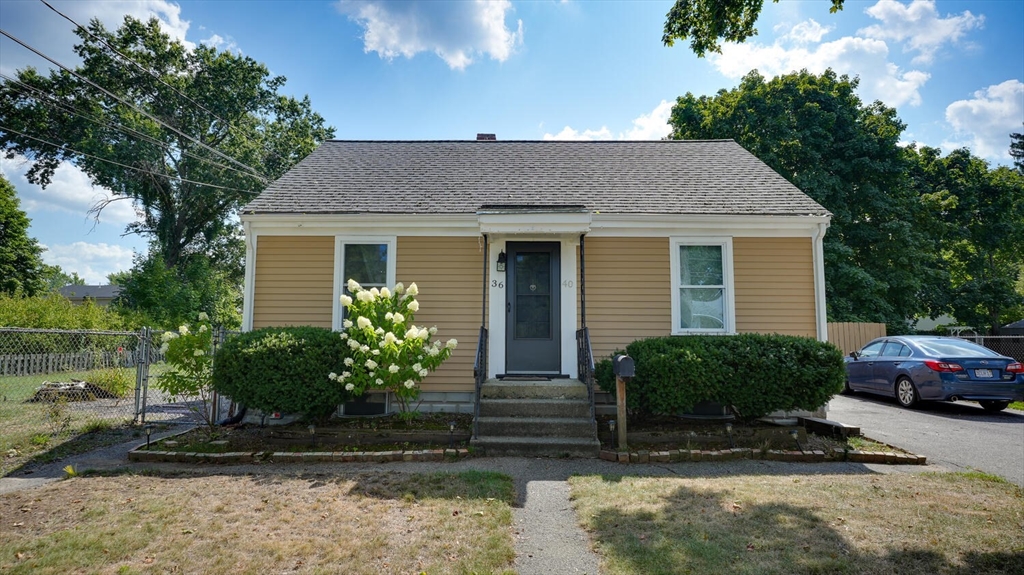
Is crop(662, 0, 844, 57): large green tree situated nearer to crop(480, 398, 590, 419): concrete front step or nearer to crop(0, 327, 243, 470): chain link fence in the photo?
crop(480, 398, 590, 419): concrete front step

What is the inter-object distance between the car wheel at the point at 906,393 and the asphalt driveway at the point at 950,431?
0.50ft

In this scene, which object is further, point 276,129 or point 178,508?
point 276,129

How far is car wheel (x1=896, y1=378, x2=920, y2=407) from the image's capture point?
9230 mm

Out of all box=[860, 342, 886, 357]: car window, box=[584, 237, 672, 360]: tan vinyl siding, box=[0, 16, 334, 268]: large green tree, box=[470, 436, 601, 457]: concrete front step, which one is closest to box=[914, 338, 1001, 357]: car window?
box=[860, 342, 886, 357]: car window

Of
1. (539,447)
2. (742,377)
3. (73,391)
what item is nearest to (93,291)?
(73,391)

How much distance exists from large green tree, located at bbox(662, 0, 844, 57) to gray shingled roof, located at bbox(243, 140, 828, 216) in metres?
2.46

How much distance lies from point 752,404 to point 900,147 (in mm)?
19895

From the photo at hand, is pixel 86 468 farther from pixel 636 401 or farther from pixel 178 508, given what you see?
pixel 636 401

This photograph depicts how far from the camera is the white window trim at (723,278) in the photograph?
25.5 feet

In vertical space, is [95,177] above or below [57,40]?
above

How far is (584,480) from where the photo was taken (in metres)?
4.87

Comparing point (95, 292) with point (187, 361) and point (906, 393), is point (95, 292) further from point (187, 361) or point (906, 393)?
point (906, 393)

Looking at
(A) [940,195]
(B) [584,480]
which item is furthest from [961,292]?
(B) [584,480]

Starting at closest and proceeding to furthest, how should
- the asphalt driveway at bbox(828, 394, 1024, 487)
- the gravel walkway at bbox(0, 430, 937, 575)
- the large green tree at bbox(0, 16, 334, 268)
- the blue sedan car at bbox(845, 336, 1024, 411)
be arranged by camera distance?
the gravel walkway at bbox(0, 430, 937, 575) → the asphalt driveway at bbox(828, 394, 1024, 487) → the blue sedan car at bbox(845, 336, 1024, 411) → the large green tree at bbox(0, 16, 334, 268)
